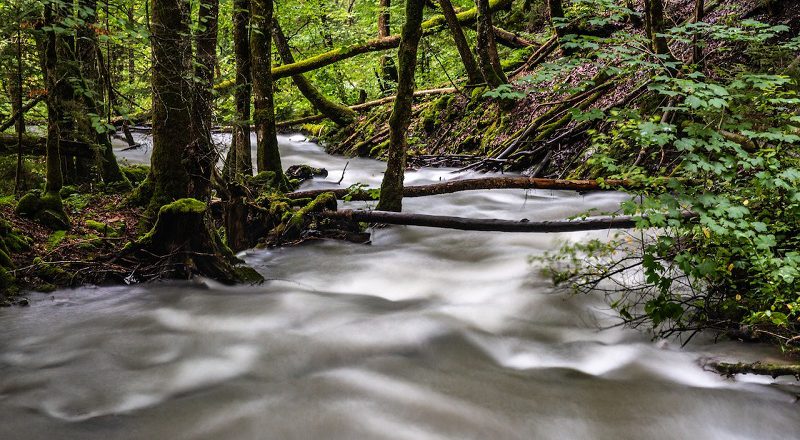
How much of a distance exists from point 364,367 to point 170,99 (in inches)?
138

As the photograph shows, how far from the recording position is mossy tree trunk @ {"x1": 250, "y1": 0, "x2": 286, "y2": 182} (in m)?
7.87

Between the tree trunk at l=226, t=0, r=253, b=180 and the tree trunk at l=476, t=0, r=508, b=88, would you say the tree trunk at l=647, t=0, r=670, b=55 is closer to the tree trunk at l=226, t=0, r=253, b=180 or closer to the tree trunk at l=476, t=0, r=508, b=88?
the tree trunk at l=476, t=0, r=508, b=88

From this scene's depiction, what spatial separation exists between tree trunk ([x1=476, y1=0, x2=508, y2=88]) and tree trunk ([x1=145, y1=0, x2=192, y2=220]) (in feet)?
21.8

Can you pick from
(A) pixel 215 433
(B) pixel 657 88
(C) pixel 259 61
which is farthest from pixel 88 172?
(B) pixel 657 88

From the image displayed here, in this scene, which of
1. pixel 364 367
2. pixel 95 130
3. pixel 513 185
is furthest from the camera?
pixel 95 130

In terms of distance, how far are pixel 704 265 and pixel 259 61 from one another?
6732 millimetres

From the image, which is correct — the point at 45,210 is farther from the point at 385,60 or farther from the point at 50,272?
the point at 385,60

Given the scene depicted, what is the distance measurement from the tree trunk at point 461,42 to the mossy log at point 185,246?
6.92m

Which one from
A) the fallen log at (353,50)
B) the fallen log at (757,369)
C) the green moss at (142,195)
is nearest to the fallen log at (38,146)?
the green moss at (142,195)

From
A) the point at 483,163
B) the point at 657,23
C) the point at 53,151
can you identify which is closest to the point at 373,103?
the point at 483,163

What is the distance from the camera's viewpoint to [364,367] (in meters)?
4.20

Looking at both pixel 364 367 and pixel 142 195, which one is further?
pixel 142 195

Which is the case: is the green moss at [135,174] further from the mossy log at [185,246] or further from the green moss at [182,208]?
the green moss at [182,208]

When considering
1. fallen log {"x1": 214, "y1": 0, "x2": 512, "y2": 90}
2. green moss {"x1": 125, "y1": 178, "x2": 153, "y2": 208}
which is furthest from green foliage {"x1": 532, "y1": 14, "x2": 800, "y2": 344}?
fallen log {"x1": 214, "y1": 0, "x2": 512, "y2": 90}
